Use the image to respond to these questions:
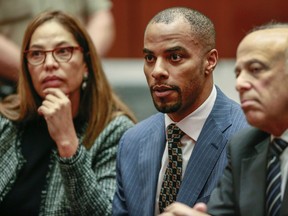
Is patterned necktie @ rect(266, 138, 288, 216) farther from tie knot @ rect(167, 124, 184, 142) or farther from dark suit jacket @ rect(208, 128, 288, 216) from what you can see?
tie knot @ rect(167, 124, 184, 142)

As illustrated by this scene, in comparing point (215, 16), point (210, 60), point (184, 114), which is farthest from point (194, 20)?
point (215, 16)

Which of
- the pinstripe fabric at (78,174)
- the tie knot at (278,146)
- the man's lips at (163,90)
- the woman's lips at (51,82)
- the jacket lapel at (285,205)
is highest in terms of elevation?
the woman's lips at (51,82)

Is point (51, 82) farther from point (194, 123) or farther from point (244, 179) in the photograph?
point (244, 179)

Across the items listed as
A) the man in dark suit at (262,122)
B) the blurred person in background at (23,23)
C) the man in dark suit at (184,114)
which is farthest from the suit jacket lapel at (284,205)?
the blurred person in background at (23,23)

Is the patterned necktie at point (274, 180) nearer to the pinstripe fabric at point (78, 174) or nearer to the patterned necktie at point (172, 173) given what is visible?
the patterned necktie at point (172, 173)

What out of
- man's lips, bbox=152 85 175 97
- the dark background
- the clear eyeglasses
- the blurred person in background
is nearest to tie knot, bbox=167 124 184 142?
man's lips, bbox=152 85 175 97

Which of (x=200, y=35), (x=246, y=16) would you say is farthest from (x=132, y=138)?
(x=246, y=16)

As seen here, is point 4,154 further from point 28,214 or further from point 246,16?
point 246,16

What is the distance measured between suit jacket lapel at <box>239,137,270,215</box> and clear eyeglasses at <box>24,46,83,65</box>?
0.91 metres

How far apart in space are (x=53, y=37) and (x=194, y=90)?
0.63 metres

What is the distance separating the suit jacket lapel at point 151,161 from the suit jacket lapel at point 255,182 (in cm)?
39

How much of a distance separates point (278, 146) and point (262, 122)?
63 millimetres

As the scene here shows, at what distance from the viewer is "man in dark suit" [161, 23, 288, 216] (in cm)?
155

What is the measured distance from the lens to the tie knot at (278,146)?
1.58 m
